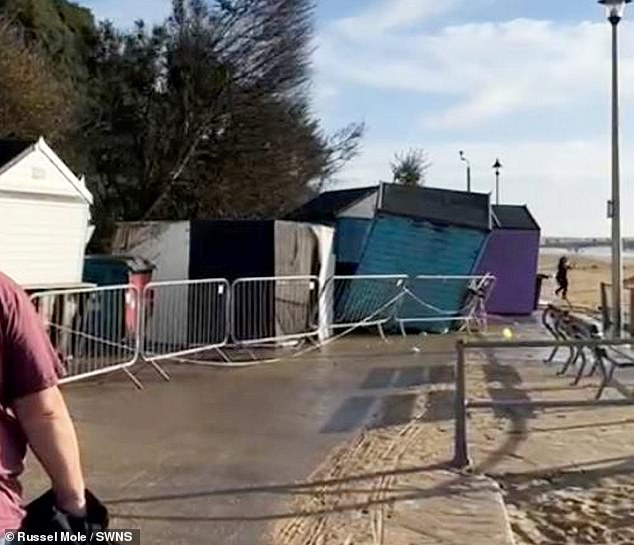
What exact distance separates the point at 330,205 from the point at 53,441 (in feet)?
60.4

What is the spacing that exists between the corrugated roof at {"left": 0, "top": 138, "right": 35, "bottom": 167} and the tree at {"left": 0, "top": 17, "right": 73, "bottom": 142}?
5.18 metres

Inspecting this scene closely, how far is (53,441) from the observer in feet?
8.86

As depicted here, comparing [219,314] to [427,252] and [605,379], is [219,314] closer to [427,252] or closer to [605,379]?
[605,379]

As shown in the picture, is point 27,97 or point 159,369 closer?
point 159,369

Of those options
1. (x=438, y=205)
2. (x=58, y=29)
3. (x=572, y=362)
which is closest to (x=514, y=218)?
(x=438, y=205)

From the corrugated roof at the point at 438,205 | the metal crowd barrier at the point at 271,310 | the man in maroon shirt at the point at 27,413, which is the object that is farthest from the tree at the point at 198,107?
the man in maroon shirt at the point at 27,413

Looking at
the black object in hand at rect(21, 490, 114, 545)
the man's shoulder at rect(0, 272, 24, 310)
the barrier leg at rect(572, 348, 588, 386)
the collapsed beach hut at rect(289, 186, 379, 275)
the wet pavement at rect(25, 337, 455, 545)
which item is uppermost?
the collapsed beach hut at rect(289, 186, 379, 275)

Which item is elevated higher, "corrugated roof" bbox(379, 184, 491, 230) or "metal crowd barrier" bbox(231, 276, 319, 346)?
"corrugated roof" bbox(379, 184, 491, 230)

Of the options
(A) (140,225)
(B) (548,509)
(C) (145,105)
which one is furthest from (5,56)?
(B) (548,509)

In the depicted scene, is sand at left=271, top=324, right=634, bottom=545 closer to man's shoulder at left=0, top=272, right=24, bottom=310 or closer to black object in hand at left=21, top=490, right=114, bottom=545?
black object in hand at left=21, top=490, right=114, bottom=545

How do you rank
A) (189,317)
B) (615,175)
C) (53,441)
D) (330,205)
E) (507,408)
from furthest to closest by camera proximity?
(330,205)
(615,175)
(189,317)
(507,408)
(53,441)

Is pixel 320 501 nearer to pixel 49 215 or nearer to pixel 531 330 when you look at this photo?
pixel 49 215

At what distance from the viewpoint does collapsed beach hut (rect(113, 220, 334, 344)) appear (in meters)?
14.9

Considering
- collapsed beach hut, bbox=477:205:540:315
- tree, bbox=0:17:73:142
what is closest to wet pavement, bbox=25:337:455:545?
tree, bbox=0:17:73:142
